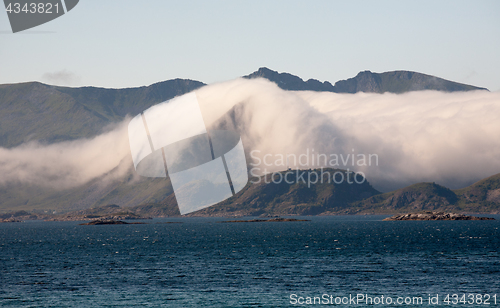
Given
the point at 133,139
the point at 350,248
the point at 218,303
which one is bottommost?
the point at 350,248

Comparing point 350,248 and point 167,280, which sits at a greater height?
point 167,280

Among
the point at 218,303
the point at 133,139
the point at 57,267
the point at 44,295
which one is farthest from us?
the point at 57,267

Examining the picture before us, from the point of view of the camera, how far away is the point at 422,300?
71.4m

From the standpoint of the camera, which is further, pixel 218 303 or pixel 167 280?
pixel 167 280

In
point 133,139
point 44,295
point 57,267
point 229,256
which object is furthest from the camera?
point 229,256

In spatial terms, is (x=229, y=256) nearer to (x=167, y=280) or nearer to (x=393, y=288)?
(x=167, y=280)

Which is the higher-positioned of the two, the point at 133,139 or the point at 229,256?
the point at 133,139

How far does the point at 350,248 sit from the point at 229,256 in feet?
143

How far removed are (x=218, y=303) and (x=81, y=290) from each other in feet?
83.1

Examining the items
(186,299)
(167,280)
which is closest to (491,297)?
(186,299)

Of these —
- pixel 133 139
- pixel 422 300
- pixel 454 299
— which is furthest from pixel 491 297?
pixel 133 139

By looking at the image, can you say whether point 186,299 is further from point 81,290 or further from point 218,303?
point 81,290

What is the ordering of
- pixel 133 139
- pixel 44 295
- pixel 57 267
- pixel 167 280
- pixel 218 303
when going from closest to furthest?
pixel 218 303 → pixel 44 295 → pixel 167 280 → pixel 133 139 → pixel 57 267

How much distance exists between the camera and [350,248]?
15175cm
